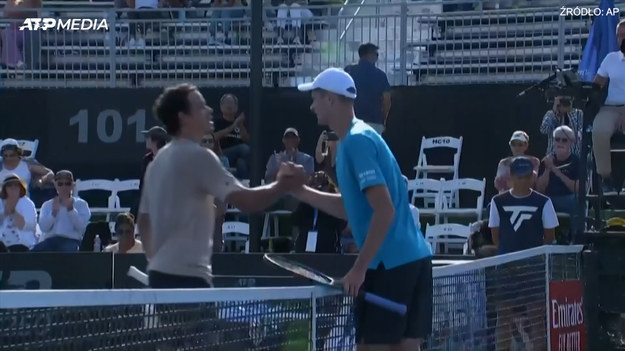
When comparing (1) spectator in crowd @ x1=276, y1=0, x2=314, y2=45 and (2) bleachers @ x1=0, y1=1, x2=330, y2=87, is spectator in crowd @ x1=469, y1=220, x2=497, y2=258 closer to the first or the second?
(1) spectator in crowd @ x1=276, y1=0, x2=314, y2=45

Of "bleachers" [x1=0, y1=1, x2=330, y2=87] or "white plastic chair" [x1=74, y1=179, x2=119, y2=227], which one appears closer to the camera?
"white plastic chair" [x1=74, y1=179, x2=119, y2=227]

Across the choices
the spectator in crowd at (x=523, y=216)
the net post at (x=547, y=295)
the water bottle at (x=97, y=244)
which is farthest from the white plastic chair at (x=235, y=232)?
the net post at (x=547, y=295)

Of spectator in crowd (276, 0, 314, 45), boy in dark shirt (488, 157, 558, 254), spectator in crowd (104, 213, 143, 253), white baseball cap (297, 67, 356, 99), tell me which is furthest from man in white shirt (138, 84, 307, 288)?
spectator in crowd (276, 0, 314, 45)

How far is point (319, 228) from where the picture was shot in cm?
1337

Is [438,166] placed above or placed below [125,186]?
above

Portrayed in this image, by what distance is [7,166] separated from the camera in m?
15.5

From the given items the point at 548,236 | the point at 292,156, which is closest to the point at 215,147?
the point at 292,156

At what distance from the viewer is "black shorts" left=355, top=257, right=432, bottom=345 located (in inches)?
241

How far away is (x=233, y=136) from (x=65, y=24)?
354 cm

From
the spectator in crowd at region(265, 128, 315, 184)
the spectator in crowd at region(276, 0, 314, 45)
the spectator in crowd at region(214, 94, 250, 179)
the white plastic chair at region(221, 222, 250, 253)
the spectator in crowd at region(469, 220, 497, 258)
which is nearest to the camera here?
the spectator in crowd at region(469, 220, 497, 258)

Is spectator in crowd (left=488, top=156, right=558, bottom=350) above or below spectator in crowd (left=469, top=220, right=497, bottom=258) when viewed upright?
above

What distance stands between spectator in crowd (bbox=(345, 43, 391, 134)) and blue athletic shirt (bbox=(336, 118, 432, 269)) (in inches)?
348


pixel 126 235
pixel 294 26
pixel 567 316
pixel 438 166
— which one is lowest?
pixel 567 316

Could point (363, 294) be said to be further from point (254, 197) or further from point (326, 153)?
point (326, 153)
